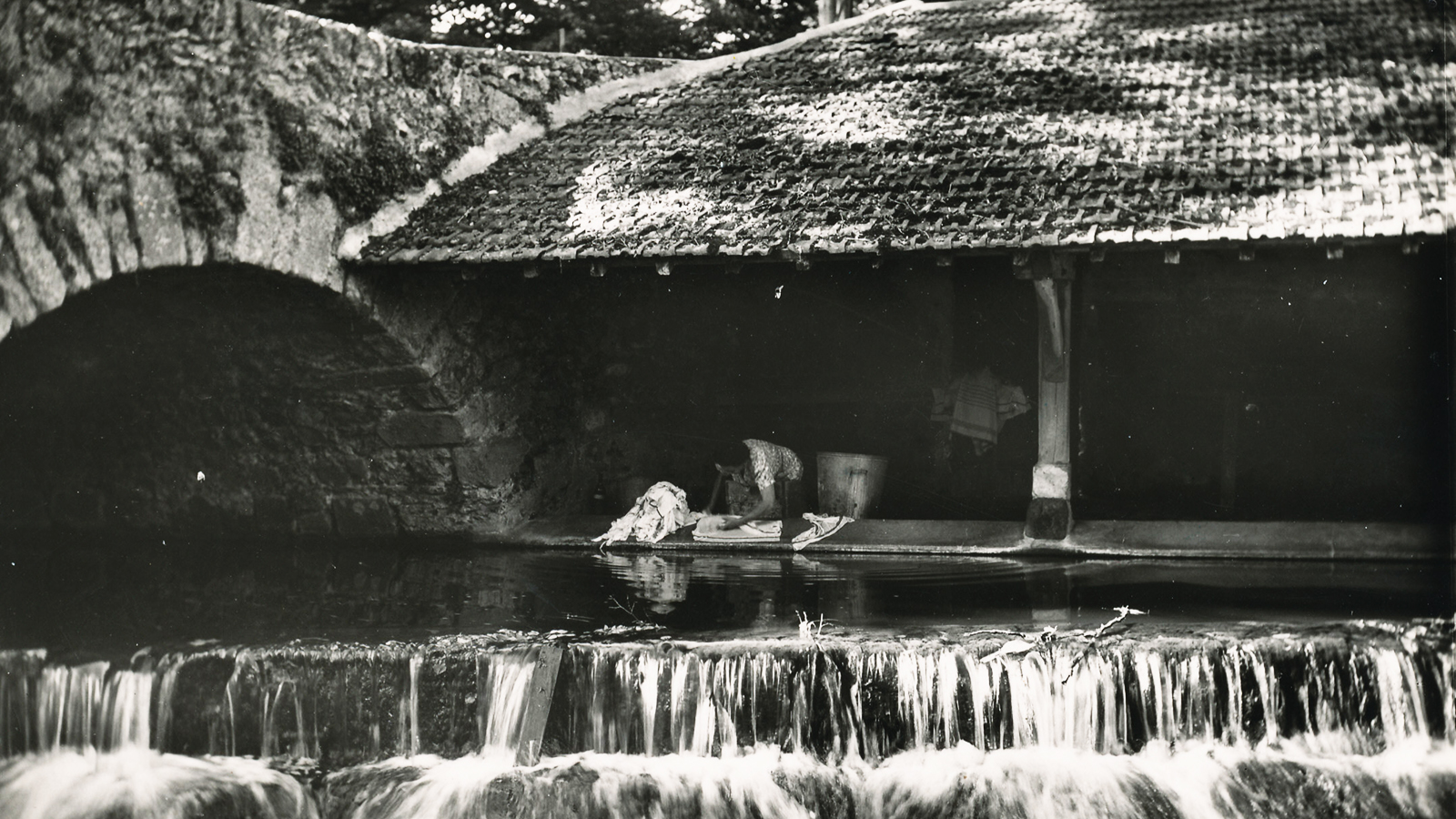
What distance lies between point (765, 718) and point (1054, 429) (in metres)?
2.95

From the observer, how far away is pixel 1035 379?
28.4 feet

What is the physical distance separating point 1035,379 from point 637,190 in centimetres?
307

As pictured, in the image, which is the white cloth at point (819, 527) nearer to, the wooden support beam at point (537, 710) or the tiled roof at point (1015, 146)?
the tiled roof at point (1015, 146)

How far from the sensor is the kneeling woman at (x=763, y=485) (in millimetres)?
8172

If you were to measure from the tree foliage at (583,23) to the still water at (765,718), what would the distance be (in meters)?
8.40

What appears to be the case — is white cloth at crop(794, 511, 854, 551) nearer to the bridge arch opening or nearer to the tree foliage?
the bridge arch opening

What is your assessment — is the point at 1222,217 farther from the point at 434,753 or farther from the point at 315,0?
the point at 315,0

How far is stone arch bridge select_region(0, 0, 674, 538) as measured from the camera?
18.2 feet

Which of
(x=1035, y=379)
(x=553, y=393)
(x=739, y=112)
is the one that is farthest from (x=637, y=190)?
(x=1035, y=379)

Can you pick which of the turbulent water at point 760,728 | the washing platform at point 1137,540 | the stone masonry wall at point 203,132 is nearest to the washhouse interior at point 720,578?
the turbulent water at point 760,728

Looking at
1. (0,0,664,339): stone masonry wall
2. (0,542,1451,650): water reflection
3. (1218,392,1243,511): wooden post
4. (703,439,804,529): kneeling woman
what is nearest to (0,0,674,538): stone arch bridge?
(0,0,664,339): stone masonry wall

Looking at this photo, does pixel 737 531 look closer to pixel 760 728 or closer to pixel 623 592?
pixel 623 592

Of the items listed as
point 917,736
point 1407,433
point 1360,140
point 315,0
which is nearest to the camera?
point 917,736

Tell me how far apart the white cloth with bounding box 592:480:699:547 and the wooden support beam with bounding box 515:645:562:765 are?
261cm
